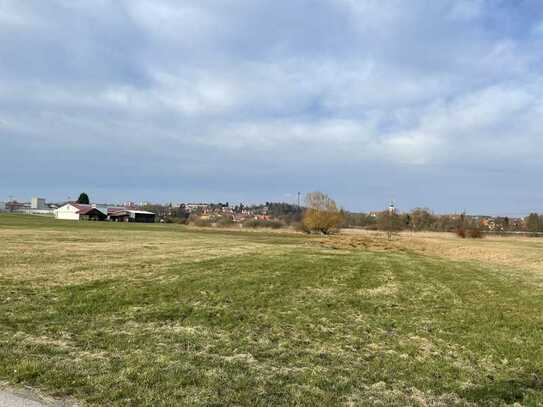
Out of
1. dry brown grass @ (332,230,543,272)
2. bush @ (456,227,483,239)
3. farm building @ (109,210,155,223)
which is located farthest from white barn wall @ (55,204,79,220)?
dry brown grass @ (332,230,543,272)

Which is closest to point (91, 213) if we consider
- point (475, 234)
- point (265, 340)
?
point (475, 234)

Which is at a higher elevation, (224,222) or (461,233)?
(224,222)

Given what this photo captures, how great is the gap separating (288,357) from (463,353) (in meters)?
A: 3.00

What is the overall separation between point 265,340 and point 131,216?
6044 inches

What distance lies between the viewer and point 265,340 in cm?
810

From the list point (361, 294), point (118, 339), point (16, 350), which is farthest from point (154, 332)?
point (361, 294)

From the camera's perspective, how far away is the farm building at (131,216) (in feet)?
486

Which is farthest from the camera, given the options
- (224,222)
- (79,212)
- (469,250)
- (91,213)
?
(91,213)

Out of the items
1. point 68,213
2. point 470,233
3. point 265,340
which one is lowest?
point 265,340

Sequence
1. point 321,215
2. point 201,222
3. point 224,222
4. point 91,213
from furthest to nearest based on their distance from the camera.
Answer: point 91,213
point 201,222
point 224,222
point 321,215

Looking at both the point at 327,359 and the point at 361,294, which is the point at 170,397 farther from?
the point at 361,294

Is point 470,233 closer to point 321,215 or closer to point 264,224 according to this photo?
point 321,215

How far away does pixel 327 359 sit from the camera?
7.20 m

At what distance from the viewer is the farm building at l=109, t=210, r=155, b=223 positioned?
148000mm
